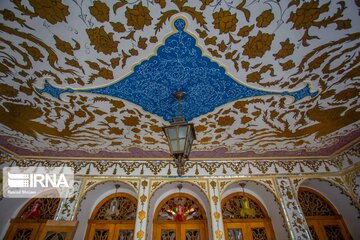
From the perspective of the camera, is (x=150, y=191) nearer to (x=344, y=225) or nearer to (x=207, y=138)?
(x=207, y=138)

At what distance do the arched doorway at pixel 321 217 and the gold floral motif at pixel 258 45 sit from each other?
192 inches

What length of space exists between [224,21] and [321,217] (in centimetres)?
580

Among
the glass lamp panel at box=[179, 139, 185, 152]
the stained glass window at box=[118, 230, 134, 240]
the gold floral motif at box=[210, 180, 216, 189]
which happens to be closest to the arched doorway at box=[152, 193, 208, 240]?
the stained glass window at box=[118, 230, 134, 240]

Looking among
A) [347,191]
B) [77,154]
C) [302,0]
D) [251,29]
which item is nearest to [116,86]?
[251,29]

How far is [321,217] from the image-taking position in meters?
4.89

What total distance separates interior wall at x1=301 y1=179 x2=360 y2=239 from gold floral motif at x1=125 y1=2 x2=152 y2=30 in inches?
217

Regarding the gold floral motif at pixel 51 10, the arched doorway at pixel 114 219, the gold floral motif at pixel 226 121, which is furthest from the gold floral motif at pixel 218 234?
the gold floral motif at pixel 51 10

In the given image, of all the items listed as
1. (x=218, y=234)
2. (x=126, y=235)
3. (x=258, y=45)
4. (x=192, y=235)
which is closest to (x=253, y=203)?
(x=218, y=234)

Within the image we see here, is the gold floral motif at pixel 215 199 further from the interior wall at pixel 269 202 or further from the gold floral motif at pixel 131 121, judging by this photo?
the gold floral motif at pixel 131 121

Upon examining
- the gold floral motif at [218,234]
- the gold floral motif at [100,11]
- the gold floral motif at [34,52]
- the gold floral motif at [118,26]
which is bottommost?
the gold floral motif at [218,234]

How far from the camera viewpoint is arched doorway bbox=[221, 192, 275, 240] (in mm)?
4766

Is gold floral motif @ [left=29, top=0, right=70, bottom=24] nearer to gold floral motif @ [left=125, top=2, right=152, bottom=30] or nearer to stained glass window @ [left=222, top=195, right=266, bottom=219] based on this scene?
gold floral motif @ [left=125, top=2, right=152, bottom=30]

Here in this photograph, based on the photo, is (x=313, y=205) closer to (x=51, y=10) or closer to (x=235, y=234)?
(x=235, y=234)

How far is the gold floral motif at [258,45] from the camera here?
211cm
